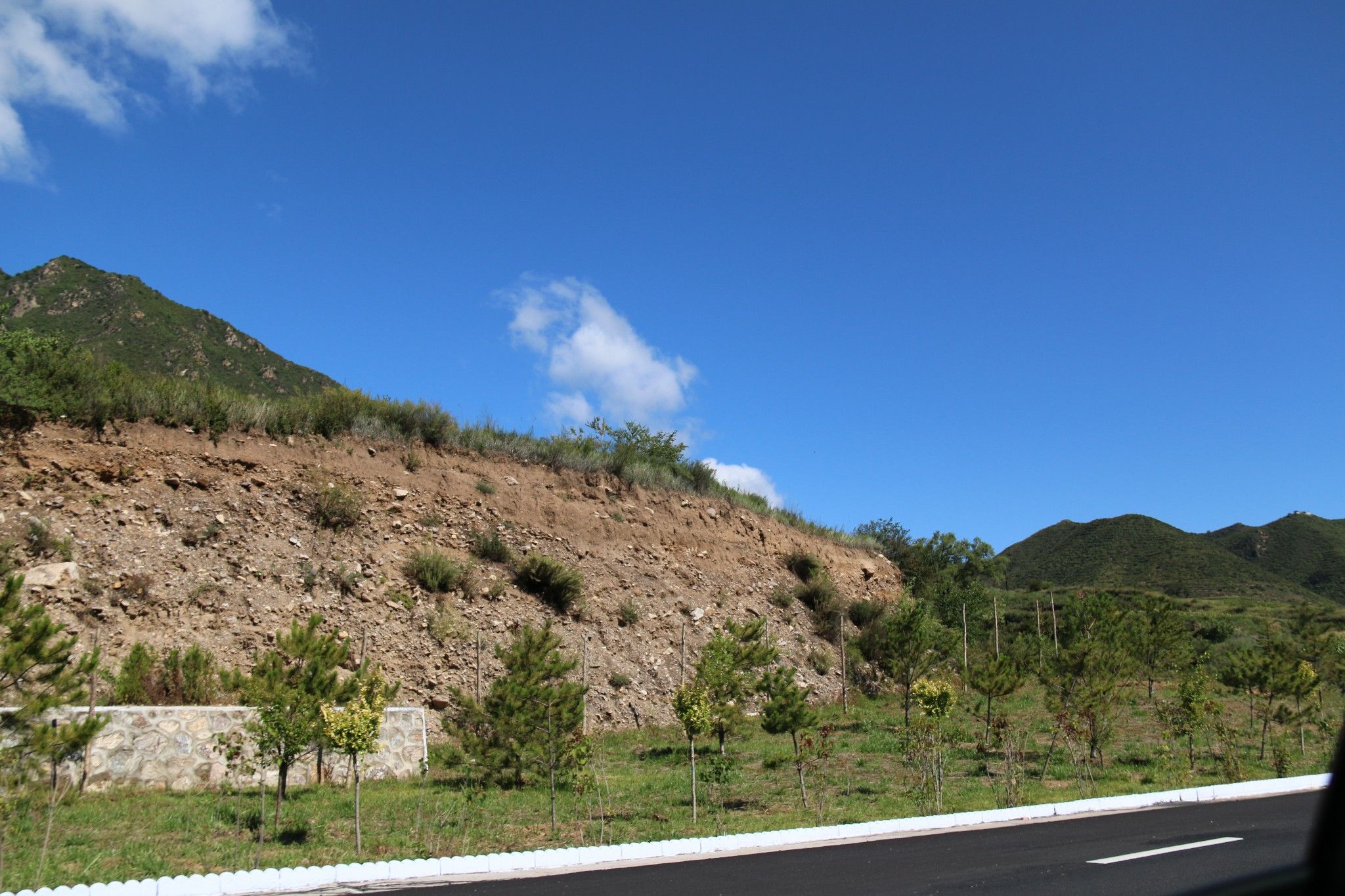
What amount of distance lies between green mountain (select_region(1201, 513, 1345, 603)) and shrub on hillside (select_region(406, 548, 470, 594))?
7584cm

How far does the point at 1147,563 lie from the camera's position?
76625 mm

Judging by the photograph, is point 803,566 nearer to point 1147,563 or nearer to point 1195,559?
point 1147,563

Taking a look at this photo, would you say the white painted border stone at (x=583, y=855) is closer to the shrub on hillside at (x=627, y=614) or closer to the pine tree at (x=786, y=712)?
the pine tree at (x=786, y=712)

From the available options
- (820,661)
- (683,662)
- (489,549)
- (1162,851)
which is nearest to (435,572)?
(489,549)

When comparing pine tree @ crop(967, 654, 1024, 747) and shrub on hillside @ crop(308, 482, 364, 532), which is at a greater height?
shrub on hillside @ crop(308, 482, 364, 532)

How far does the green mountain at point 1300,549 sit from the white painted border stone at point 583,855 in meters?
73.0

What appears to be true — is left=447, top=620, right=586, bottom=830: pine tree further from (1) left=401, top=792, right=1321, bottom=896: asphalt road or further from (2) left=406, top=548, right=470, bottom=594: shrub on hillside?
(2) left=406, top=548, right=470, bottom=594: shrub on hillside

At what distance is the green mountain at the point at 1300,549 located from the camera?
247ft

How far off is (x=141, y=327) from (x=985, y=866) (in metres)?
51.8

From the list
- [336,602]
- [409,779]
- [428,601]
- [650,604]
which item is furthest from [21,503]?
[650,604]

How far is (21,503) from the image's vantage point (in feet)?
62.8

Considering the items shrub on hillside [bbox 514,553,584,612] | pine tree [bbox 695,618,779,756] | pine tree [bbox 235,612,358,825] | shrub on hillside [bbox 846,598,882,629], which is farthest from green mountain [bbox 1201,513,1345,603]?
pine tree [bbox 235,612,358,825]

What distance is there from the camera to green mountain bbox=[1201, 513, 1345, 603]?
2965 inches

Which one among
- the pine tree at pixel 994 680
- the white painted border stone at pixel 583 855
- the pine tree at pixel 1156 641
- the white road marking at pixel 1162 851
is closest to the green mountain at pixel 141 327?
the pine tree at pixel 994 680
